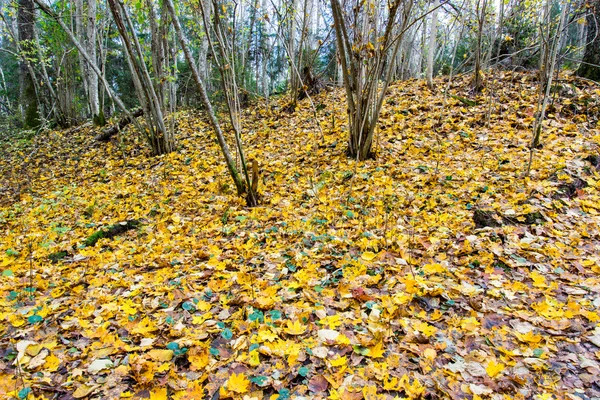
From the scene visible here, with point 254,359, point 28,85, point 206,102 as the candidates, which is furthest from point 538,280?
point 28,85

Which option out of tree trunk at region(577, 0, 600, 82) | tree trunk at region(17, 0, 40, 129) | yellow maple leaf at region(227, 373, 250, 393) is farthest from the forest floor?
tree trunk at region(17, 0, 40, 129)

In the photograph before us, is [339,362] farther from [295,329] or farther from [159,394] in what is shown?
[159,394]

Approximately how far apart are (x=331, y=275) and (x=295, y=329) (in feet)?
2.14

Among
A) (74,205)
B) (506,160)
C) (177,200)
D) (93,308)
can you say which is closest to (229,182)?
(177,200)

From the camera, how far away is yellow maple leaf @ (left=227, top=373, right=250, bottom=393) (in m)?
1.50

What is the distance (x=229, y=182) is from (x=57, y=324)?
2706 mm

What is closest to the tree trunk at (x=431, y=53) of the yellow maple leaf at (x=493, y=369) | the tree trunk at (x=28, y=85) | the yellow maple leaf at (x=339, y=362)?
the yellow maple leaf at (x=493, y=369)

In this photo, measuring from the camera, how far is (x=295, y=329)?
1.86 m

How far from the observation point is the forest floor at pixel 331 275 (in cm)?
162

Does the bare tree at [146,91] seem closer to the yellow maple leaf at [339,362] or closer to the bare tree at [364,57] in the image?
the bare tree at [364,57]

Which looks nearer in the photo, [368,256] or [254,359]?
[254,359]

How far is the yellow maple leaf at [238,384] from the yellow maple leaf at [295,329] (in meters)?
0.38

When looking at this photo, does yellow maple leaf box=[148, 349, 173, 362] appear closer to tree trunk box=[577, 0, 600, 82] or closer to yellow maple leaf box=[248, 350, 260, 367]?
yellow maple leaf box=[248, 350, 260, 367]

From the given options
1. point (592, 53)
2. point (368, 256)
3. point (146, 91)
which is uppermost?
point (592, 53)
